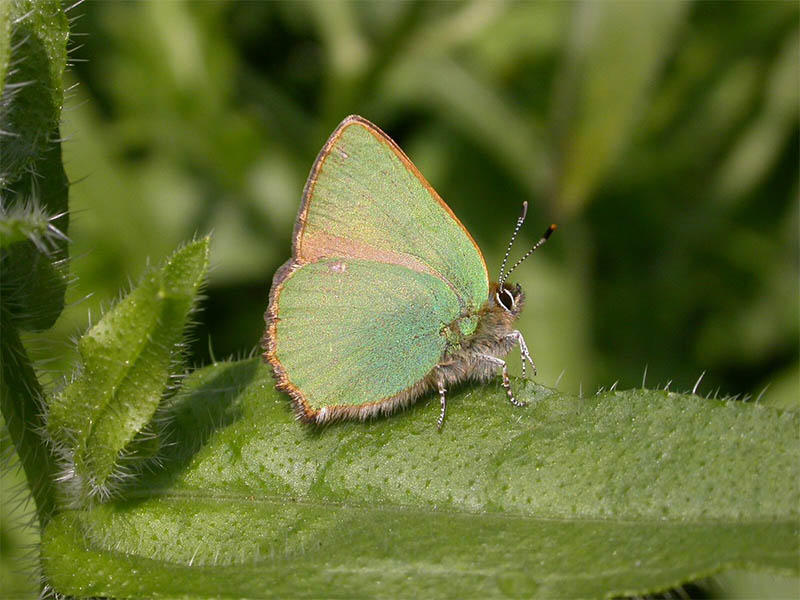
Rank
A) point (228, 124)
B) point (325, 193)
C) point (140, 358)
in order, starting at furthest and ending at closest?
point (228, 124), point (325, 193), point (140, 358)

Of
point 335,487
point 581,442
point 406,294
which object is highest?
point 406,294

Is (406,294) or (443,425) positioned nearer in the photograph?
(443,425)

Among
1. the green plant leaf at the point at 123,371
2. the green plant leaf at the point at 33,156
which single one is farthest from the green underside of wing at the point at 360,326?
the green plant leaf at the point at 33,156

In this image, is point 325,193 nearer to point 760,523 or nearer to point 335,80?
point 760,523

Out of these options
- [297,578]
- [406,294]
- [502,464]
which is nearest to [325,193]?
[406,294]

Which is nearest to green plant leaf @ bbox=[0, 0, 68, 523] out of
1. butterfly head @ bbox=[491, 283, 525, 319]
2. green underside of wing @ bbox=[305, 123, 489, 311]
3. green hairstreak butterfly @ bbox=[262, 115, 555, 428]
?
green hairstreak butterfly @ bbox=[262, 115, 555, 428]

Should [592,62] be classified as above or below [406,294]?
above
